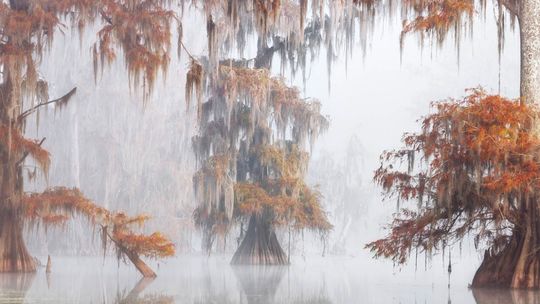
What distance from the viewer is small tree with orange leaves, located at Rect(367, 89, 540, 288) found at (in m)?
11.6

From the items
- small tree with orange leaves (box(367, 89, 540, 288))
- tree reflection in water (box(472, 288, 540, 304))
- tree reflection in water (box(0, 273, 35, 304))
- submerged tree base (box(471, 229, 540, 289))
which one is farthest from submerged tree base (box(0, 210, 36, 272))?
tree reflection in water (box(472, 288, 540, 304))

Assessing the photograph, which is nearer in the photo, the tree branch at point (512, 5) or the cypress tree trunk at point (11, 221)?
the tree branch at point (512, 5)

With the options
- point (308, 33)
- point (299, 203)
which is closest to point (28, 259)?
point (299, 203)

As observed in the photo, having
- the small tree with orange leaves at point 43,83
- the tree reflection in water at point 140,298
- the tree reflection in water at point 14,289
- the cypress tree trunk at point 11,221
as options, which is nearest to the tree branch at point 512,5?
the small tree with orange leaves at point 43,83

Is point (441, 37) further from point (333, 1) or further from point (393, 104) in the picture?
point (393, 104)

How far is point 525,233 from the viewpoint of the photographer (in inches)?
480

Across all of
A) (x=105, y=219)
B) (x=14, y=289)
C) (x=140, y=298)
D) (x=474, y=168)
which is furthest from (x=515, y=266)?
(x=105, y=219)

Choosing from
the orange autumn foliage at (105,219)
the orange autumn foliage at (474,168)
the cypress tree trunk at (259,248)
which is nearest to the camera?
the orange autumn foliage at (474,168)

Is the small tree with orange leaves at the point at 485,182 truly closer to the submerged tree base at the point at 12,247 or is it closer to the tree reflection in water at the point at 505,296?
the tree reflection in water at the point at 505,296

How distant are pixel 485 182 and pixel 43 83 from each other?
9.75 metres

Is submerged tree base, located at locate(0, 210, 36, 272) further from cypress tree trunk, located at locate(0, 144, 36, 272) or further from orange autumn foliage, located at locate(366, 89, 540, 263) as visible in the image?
orange autumn foliage, located at locate(366, 89, 540, 263)

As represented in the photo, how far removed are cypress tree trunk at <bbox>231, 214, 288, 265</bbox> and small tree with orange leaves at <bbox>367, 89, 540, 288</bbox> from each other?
42.6 ft

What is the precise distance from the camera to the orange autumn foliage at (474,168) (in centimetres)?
1160

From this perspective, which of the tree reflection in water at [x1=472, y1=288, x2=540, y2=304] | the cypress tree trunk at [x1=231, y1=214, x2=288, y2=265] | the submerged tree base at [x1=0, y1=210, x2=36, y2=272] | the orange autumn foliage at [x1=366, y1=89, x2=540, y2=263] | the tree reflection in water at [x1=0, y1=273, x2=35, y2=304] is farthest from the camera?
the cypress tree trunk at [x1=231, y1=214, x2=288, y2=265]
